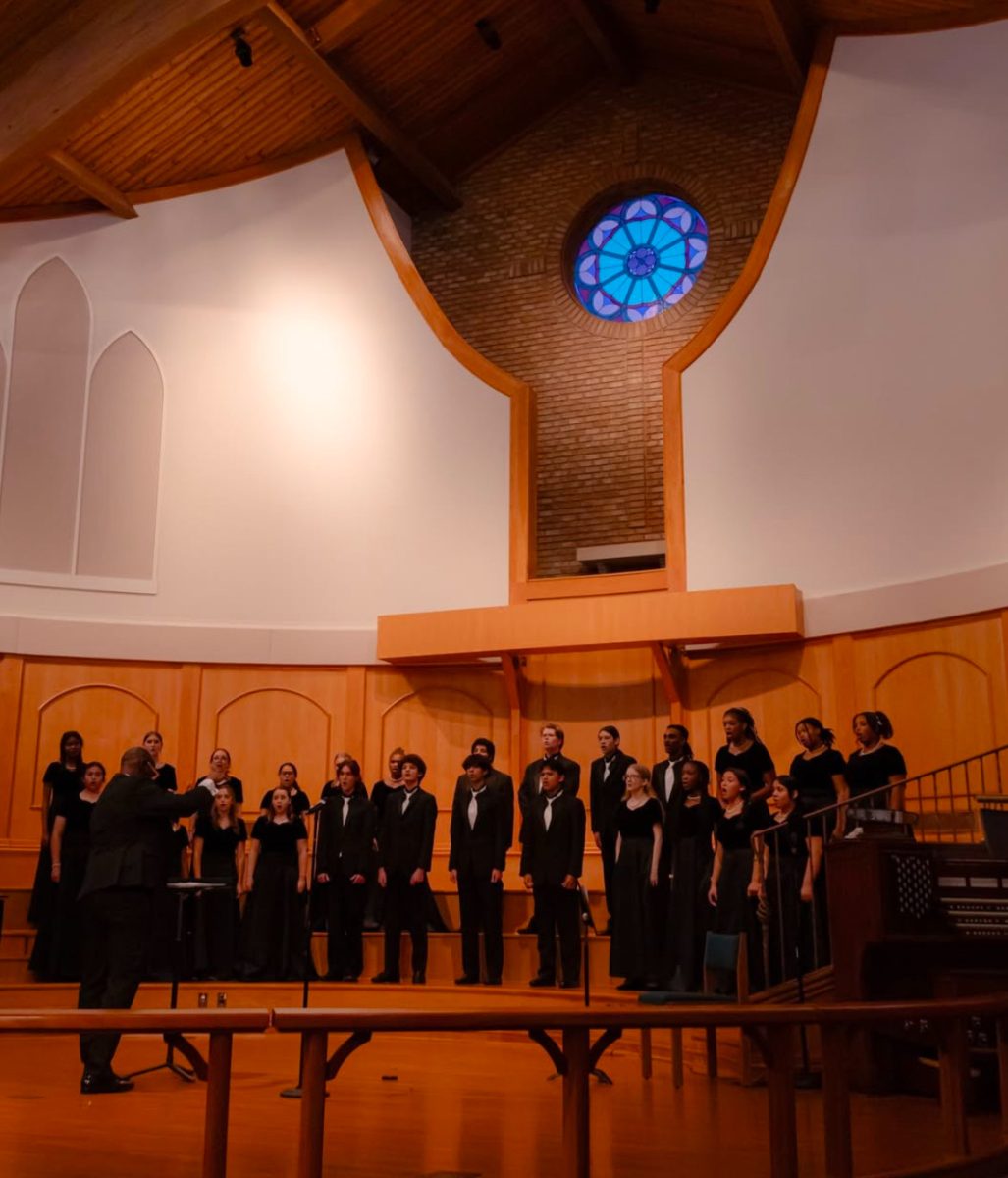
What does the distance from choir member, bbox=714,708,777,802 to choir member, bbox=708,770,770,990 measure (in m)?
0.43

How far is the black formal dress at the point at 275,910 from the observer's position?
846 cm

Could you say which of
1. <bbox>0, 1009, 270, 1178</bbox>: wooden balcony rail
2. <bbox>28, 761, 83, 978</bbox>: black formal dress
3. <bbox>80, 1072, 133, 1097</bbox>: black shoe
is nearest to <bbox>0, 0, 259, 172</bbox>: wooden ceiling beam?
<bbox>28, 761, 83, 978</bbox>: black formal dress

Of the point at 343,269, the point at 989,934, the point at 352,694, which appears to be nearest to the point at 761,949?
the point at 989,934

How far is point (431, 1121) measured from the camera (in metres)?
4.82

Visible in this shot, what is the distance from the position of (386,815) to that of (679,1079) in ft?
11.1

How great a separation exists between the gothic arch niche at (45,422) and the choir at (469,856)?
258 cm

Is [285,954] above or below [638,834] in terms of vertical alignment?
below

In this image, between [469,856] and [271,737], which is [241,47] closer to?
[271,737]

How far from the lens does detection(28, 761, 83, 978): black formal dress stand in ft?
28.5

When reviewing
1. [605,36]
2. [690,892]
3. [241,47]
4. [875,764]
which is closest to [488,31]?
[605,36]

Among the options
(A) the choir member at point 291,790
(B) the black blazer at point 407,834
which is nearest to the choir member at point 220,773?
(A) the choir member at point 291,790

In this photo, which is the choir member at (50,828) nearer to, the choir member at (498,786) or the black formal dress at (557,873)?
the choir member at (498,786)

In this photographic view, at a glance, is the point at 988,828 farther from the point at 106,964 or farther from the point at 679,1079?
the point at 106,964

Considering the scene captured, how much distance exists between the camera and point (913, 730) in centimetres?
923
